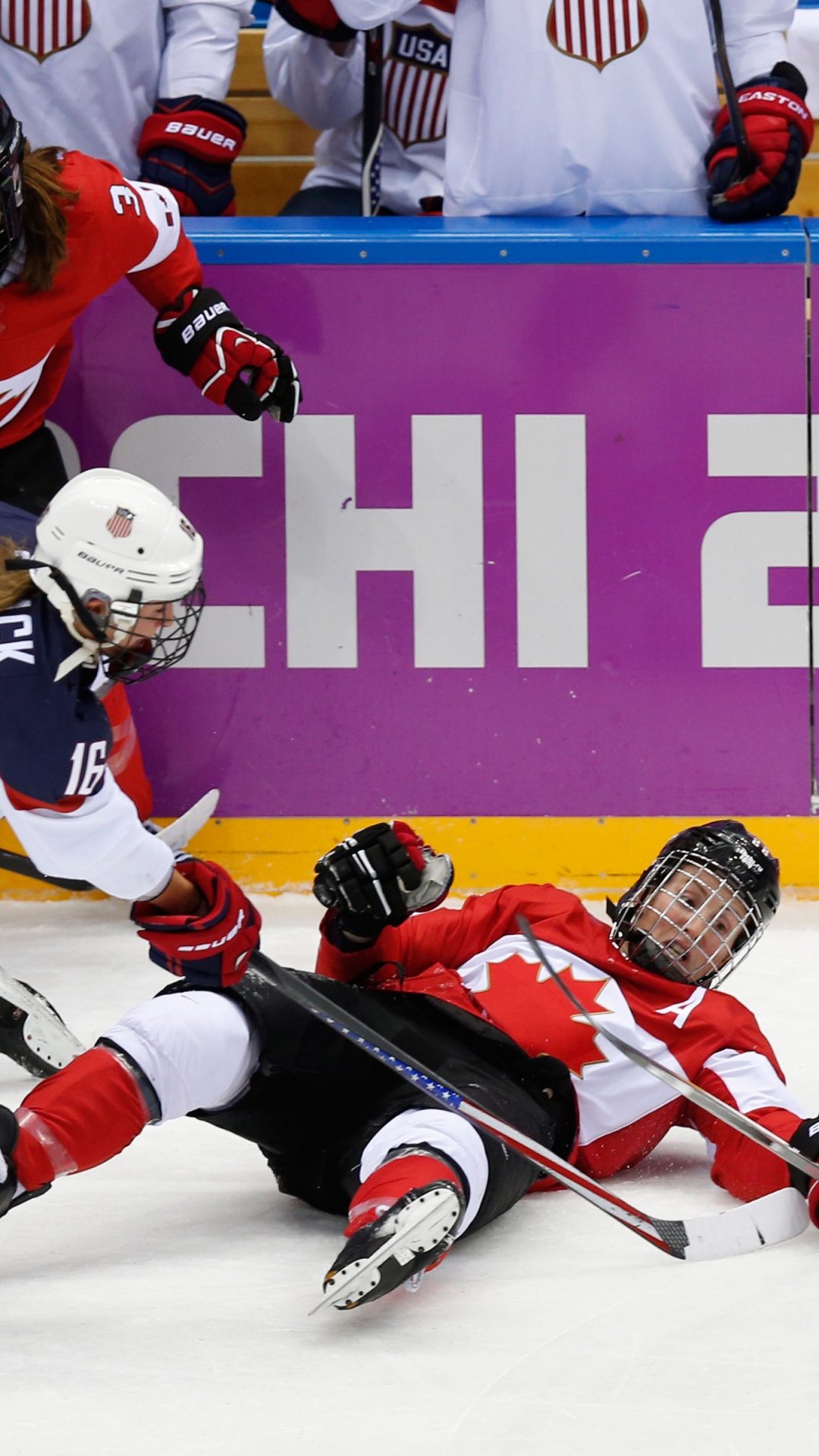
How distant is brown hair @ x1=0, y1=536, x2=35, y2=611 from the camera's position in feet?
7.27

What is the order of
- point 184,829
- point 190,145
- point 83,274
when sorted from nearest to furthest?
point 83,274 → point 184,829 → point 190,145

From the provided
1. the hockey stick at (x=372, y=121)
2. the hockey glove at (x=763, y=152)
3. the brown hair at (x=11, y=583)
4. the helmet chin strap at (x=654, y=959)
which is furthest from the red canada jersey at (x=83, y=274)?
the helmet chin strap at (x=654, y=959)

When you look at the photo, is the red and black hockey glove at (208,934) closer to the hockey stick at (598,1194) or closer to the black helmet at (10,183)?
the hockey stick at (598,1194)

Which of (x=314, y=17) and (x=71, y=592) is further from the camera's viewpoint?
(x=314, y=17)

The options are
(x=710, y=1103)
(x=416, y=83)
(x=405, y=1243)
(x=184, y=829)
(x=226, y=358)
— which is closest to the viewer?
(x=405, y=1243)

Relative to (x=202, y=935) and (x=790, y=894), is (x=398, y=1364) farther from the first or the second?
(x=790, y=894)

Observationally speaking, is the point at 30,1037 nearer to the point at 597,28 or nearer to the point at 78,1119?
the point at 78,1119

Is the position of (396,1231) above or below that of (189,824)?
above

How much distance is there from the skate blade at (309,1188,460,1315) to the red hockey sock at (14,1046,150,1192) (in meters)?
0.32

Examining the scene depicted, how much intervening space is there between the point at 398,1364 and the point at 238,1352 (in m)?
0.17

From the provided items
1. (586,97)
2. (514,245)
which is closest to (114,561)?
(514,245)

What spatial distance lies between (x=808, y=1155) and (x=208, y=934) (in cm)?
77

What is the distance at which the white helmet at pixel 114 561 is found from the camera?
2250 millimetres

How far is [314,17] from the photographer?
376 centimetres
